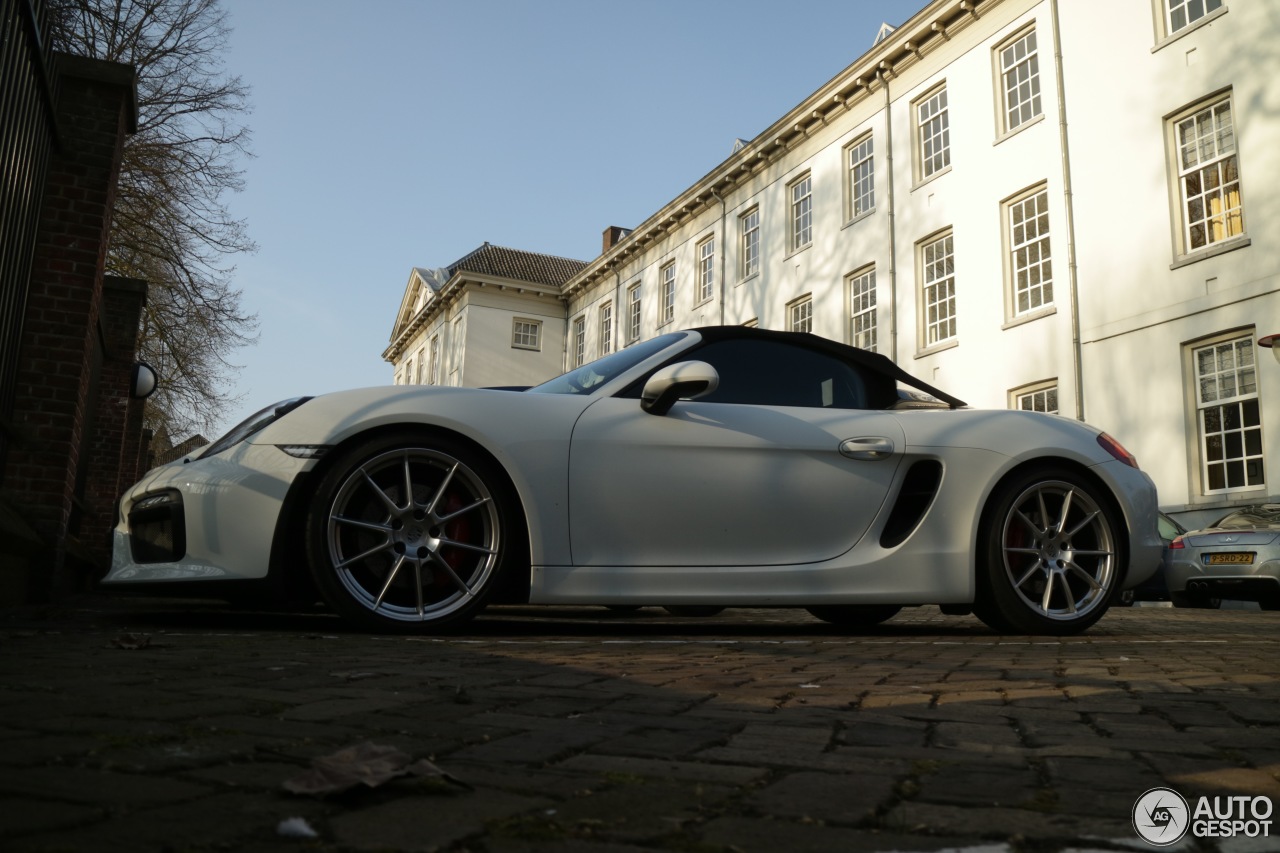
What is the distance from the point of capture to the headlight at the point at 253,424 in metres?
4.32

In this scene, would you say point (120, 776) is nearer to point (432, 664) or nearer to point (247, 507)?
point (432, 664)

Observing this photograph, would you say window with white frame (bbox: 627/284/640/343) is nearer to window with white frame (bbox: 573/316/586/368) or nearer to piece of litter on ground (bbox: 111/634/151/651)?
window with white frame (bbox: 573/316/586/368)

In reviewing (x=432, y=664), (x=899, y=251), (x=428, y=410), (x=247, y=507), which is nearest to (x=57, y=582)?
(x=247, y=507)

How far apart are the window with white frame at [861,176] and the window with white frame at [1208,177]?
301 inches

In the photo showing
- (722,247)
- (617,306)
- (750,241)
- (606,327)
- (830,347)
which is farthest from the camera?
(606,327)

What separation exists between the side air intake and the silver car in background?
28.3 feet

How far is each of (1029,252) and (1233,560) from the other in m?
8.14

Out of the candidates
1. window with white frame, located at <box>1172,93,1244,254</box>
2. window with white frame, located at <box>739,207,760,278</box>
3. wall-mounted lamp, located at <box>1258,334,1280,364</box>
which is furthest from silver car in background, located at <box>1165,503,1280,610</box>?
window with white frame, located at <box>739,207,760,278</box>

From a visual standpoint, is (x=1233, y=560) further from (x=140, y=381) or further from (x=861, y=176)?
(x=861, y=176)

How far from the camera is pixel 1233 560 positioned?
1191 cm

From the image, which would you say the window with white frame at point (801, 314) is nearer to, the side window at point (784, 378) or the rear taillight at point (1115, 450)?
the rear taillight at point (1115, 450)

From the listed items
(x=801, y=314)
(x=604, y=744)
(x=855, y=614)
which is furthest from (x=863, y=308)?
(x=604, y=744)

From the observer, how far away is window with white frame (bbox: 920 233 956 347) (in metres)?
20.5

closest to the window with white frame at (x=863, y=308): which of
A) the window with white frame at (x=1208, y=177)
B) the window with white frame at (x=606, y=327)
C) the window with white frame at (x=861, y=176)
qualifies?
the window with white frame at (x=861, y=176)
